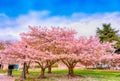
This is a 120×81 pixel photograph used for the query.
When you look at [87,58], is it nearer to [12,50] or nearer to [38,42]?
[38,42]

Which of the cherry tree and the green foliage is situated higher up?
the green foliage

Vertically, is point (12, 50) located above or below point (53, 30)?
below

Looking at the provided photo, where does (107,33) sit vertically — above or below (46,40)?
above

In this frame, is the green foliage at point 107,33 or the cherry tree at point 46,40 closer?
the cherry tree at point 46,40

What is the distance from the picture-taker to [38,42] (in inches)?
762

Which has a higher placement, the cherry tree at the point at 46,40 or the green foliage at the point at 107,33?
the green foliage at the point at 107,33

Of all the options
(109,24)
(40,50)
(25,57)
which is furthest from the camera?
(109,24)

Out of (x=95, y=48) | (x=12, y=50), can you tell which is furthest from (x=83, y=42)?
(x=12, y=50)

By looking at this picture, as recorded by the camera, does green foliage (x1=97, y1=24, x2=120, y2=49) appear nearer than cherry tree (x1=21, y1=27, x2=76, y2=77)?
No

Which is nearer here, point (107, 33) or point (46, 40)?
point (46, 40)

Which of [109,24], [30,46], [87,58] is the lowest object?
[87,58]

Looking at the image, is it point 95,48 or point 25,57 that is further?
point 95,48

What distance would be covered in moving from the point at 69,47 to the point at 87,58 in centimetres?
196

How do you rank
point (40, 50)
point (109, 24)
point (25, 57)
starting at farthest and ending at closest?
point (109, 24) → point (40, 50) → point (25, 57)
